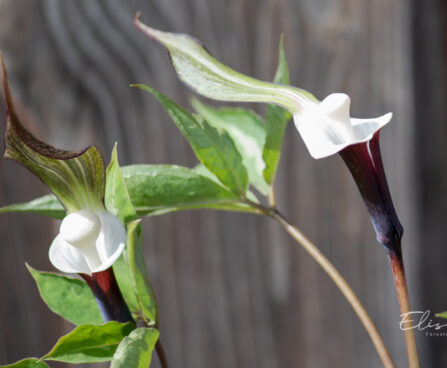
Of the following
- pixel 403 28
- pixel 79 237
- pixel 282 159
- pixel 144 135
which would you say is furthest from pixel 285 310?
pixel 79 237

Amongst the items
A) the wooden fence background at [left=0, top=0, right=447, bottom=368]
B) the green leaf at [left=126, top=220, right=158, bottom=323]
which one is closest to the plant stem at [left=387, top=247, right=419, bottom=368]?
the green leaf at [left=126, top=220, right=158, bottom=323]

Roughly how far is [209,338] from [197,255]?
153 mm

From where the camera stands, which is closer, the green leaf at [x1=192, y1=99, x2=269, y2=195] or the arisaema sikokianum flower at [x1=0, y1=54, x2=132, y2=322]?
the arisaema sikokianum flower at [x1=0, y1=54, x2=132, y2=322]

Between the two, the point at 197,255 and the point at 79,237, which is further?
the point at 197,255

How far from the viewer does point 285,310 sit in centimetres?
97

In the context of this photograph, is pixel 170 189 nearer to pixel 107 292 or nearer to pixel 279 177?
pixel 107 292

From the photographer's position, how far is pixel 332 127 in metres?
0.22

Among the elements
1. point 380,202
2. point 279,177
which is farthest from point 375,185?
point 279,177

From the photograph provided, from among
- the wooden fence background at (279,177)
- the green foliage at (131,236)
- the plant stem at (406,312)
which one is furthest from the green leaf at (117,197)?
the wooden fence background at (279,177)

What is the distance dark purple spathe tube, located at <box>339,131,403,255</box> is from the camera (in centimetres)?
21

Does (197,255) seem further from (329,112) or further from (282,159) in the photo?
(329,112)

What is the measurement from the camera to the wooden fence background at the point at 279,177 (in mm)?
842

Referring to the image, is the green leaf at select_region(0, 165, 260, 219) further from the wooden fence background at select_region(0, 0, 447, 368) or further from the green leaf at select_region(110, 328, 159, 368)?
the wooden fence background at select_region(0, 0, 447, 368)

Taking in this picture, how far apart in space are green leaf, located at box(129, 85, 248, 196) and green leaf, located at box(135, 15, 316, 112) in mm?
30
